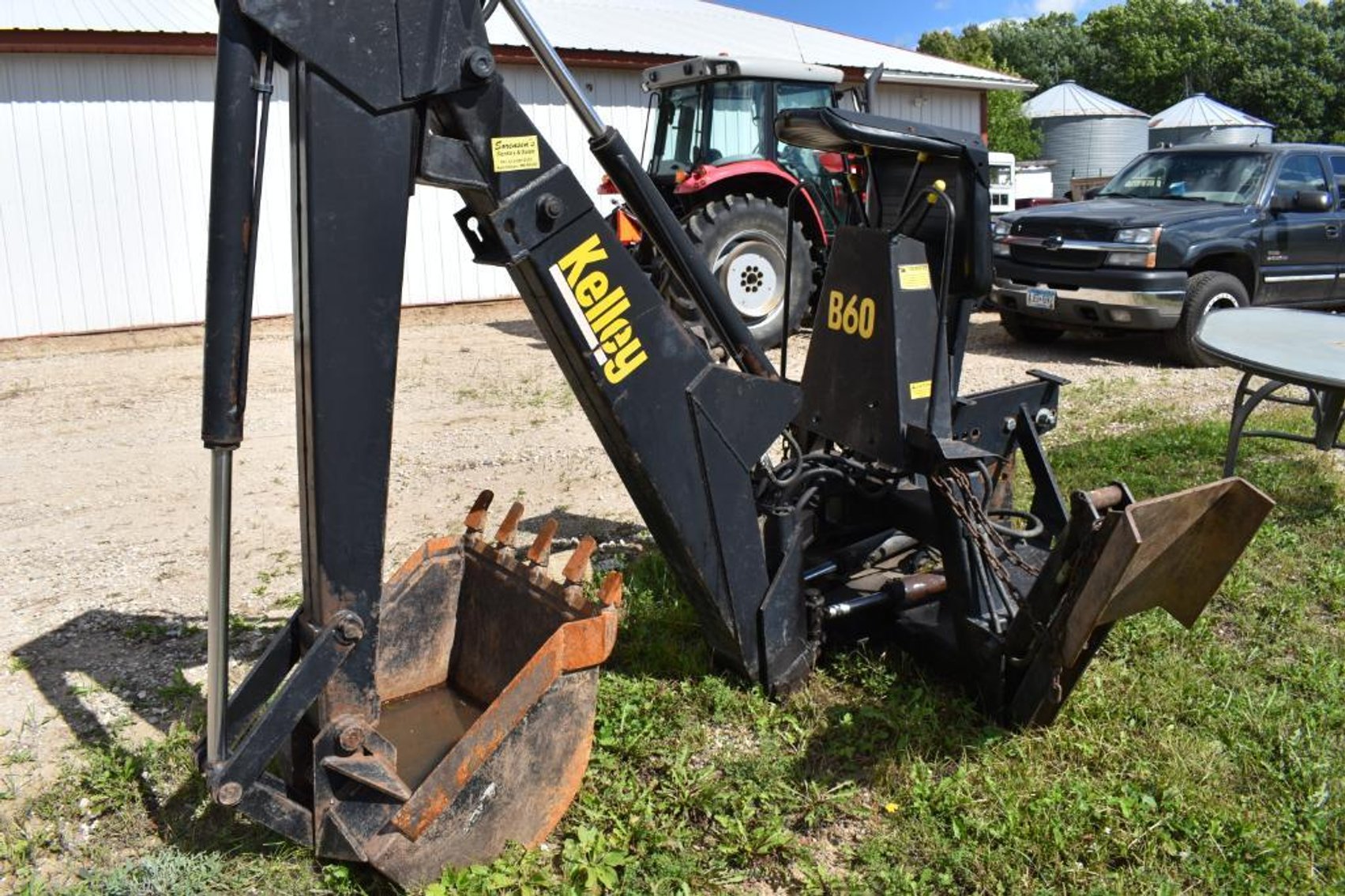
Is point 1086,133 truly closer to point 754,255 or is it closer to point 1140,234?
point 1140,234

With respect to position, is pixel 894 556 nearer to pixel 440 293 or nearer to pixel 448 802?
pixel 448 802

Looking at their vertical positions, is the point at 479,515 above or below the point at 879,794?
above

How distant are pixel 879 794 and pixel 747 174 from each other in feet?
26.5

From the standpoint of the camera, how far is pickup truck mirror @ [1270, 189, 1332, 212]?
9.91m

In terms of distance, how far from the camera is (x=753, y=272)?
34.6 ft

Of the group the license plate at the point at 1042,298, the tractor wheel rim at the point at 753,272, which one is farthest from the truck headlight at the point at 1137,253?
the tractor wheel rim at the point at 753,272

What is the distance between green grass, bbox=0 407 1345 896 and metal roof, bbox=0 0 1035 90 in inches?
373

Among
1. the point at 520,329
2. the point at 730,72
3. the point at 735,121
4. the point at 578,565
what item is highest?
the point at 730,72

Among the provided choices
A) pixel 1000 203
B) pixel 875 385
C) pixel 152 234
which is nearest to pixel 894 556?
pixel 875 385

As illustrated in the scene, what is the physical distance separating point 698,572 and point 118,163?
1087 cm

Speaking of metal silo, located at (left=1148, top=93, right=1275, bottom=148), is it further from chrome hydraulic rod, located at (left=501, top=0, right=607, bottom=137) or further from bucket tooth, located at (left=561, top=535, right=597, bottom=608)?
bucket tooth, located at (left=561, top=535, right=597, bottom=608)

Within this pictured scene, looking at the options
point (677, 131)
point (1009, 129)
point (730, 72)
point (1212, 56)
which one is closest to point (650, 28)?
point (677, 131)

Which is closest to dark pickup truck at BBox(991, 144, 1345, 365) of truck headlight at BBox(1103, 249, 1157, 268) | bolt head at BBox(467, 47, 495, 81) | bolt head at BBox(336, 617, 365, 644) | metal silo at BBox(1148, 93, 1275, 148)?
truck headlight at BBox(1103, 249, 1157, 268)

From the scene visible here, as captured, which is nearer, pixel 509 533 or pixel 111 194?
pixel 509 533
